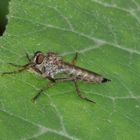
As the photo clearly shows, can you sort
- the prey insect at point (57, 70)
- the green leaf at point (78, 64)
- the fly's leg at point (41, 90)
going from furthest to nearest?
the prey insect at point (57, 70) → the fly's leg at point (41, 90) → the green leaf at point (78, 64)

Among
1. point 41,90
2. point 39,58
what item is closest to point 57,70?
point 39,58

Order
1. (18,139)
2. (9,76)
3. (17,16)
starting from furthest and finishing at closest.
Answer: (17,16), (9,76), (18,139)

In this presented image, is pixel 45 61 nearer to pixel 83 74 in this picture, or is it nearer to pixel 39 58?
pixel 39 58

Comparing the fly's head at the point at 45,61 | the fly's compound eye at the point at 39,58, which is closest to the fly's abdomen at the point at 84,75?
the fly's head at the point at 45,61

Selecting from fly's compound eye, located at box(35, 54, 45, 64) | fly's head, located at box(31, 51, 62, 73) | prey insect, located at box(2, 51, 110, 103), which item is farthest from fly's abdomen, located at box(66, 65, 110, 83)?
fly's compound eye, located at box(35, 54, 45, 64)

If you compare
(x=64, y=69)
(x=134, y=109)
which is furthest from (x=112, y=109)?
(x=64, y=69)

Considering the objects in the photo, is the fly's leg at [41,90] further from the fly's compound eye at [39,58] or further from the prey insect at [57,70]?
the fly's compound eye at [39,58]

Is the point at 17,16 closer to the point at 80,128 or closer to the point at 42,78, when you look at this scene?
the point at 42,78
